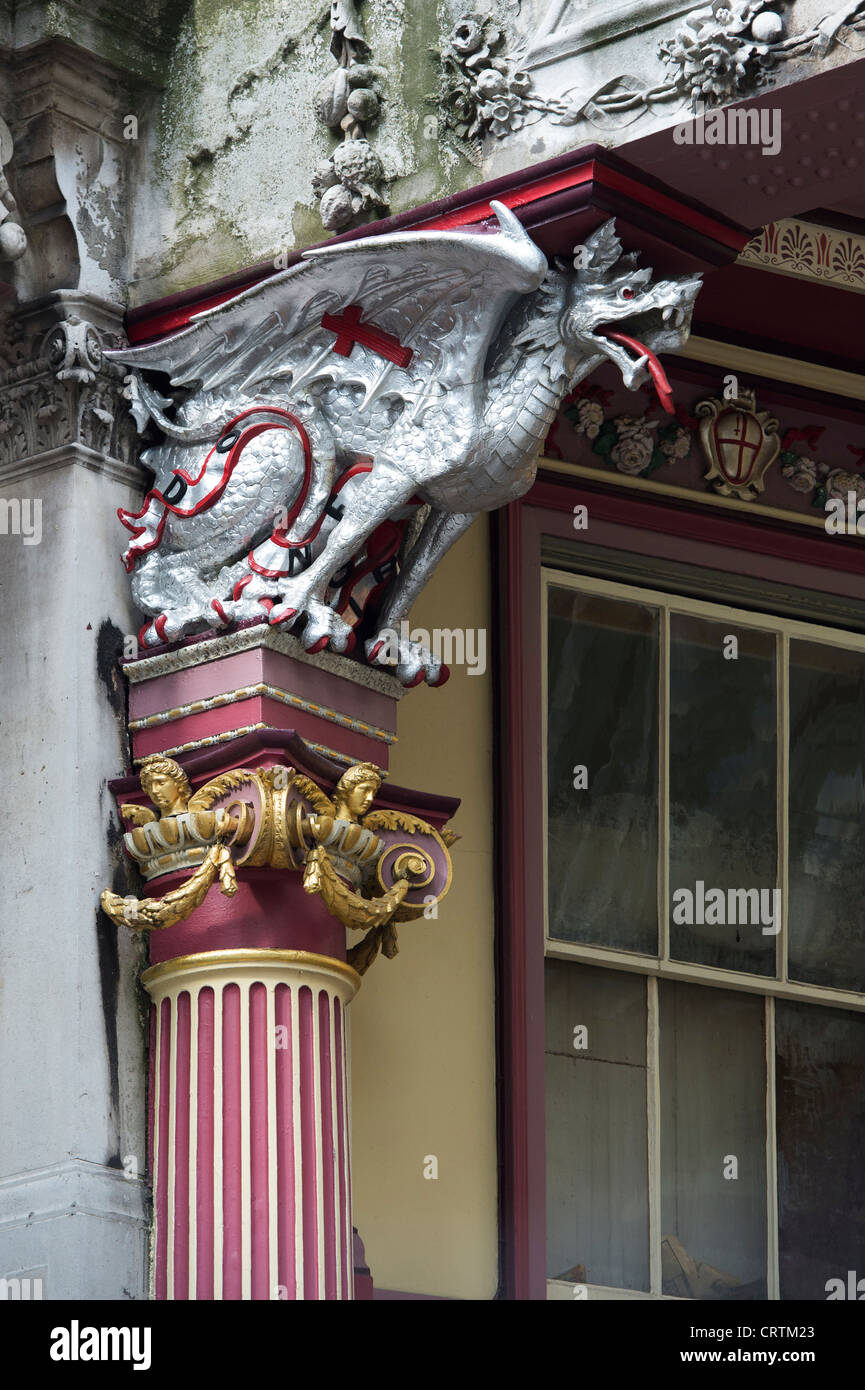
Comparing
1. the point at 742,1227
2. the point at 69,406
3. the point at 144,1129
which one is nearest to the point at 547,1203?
the point at 742,1227

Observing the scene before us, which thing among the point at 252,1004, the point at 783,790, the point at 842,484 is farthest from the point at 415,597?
the point at 842,484

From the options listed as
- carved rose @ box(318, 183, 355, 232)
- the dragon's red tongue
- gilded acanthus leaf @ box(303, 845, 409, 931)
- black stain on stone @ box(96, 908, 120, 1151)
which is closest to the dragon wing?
carved rose @ box(318, 183, 355, 232)

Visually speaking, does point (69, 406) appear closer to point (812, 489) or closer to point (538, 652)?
point (538, 652)

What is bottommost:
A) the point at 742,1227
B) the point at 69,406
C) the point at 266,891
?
the point at 742,1227

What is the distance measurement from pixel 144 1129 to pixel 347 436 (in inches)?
69.1

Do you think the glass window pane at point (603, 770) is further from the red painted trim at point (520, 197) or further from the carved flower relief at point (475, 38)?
the carved flower relief at point (475, 38)

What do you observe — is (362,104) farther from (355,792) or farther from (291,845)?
(291,845)

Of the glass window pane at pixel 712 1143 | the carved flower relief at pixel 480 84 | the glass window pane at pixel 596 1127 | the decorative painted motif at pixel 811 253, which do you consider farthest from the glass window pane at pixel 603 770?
the carved flower relief at pixel 480 84

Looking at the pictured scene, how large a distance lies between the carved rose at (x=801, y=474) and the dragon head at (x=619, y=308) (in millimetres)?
1920

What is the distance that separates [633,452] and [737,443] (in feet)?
1.28

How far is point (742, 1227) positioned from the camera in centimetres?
805

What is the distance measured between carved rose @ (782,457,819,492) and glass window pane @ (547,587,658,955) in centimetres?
66

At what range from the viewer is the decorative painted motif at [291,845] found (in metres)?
6.84

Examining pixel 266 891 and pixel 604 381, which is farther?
pixel 604 381
